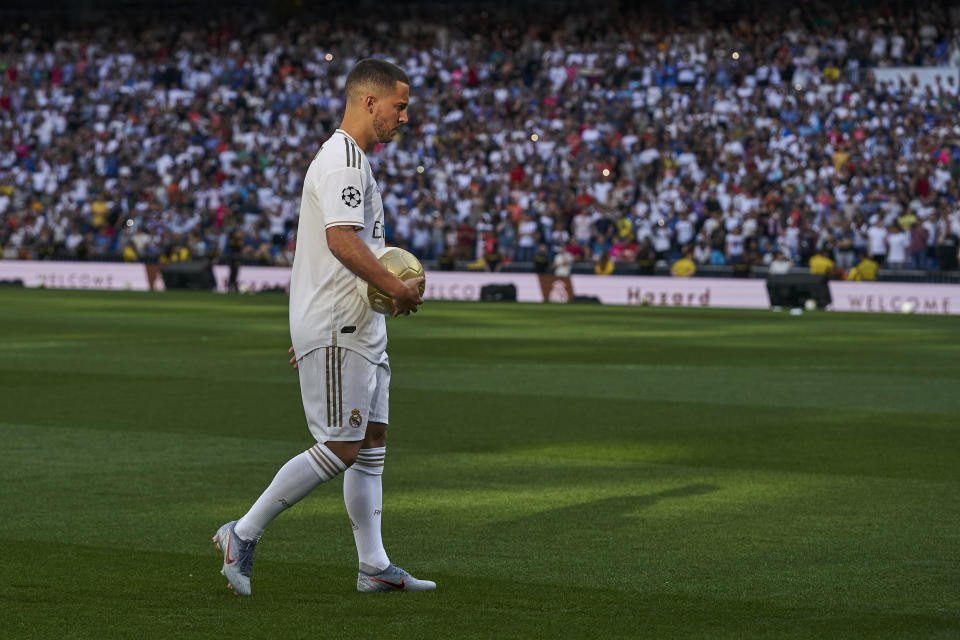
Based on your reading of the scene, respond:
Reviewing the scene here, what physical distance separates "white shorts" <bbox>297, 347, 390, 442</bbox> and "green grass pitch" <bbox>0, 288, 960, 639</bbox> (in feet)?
2.42

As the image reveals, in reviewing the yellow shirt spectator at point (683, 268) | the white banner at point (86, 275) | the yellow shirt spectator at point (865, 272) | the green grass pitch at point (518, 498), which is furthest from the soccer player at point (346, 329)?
the white banner at point (86, 275)

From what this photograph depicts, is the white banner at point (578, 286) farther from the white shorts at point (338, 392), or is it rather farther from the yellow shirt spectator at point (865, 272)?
the white shorts at point (338, 392)

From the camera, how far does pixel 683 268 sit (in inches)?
1474

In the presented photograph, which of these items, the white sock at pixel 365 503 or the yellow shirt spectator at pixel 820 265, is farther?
the yellow shirt spectator at pixel 820 265

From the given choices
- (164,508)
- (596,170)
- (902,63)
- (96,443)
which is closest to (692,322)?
(596,170)

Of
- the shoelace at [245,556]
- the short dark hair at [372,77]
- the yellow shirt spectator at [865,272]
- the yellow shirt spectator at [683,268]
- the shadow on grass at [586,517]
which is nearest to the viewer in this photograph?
the shoelace at [245,556]

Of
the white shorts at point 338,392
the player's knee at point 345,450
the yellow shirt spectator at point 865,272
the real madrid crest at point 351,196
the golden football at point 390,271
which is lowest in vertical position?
the yellow shirt spectator at point 865,272

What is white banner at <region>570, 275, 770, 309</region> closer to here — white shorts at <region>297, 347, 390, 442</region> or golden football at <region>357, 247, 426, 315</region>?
golden football at <region>357, 247, 426, 315</region>

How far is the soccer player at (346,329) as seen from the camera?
21.6ft

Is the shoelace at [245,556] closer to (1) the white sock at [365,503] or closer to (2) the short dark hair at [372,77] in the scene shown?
(1) the white sock at [365,503]

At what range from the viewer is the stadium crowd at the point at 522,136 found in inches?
1508

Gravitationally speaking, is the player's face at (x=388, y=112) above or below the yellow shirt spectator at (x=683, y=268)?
above

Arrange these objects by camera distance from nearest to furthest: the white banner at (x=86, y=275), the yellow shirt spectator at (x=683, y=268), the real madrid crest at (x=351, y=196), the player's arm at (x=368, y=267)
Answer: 1. the player's arm at (x=368, y=267)
2. the real madrid crest at (x=351, y=196)
3. the yellow shirt spectator at (x=683, y=268)
4. the white banner at (x=86, y=275)

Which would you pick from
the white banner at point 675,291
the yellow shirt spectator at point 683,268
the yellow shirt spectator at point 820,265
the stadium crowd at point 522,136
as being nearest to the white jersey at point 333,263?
the stadium crowd at point 522,136
